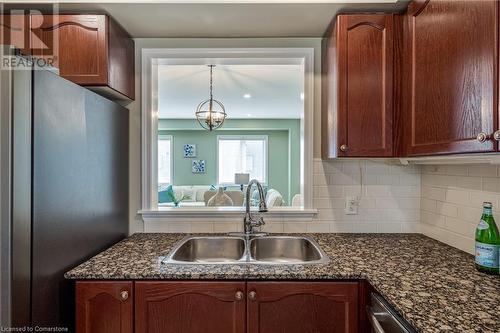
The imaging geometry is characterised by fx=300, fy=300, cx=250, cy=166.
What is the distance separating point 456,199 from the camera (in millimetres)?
1540

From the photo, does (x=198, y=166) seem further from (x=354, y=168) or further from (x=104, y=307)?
(x=104, y=307)

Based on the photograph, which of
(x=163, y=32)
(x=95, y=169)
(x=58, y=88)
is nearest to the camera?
(x=58, y=88)

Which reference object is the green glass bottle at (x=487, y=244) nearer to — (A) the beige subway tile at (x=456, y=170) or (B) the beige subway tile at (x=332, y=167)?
(A) the beige subway tile at (x=456, y=170)

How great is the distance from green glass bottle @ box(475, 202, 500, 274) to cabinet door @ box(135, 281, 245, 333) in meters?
0.96

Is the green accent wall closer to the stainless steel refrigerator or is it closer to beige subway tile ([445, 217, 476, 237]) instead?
beige subway tile ([445, 217, 476, 237])

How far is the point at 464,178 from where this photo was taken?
1480 mm

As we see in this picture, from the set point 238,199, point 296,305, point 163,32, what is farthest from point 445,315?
point 238,199

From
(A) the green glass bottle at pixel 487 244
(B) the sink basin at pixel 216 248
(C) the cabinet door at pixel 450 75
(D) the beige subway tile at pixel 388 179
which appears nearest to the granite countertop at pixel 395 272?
(A) the green glass bottle at pixel 487 244

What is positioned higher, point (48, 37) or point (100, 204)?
point (48, 37)

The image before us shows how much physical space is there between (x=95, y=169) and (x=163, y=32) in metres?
0.91

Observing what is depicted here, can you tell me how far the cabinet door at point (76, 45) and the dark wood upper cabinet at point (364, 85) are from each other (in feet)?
3.99

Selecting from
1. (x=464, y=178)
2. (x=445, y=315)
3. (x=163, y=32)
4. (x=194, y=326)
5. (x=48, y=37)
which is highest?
(x=163, y=32)

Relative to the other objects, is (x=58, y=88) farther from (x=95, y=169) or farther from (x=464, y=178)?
(x=464, y=178)

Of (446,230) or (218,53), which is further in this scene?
(218,53)
